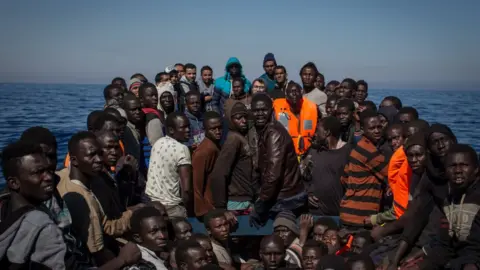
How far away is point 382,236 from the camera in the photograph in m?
5.65

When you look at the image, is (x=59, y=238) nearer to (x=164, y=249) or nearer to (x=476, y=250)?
(x=164, y=249)

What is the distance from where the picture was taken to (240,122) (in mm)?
6309

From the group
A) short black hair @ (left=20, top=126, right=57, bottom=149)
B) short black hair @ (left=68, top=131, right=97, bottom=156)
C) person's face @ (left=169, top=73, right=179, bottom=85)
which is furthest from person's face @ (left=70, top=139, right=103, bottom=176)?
person's face @ (left=169, top=73, right=179, bottom=85)

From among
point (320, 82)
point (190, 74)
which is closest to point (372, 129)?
point (320, 82)

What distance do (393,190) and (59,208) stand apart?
3.27 meters

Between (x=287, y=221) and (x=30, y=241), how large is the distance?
304cm

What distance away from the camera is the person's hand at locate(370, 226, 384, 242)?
566cm

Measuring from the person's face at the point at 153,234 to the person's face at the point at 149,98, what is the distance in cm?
345

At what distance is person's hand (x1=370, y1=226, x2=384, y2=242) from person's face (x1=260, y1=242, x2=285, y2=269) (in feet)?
3.12

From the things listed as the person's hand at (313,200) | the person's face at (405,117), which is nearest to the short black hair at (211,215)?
the person's hand at (313,200)

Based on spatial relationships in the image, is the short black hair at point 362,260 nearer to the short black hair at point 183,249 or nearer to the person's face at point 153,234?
the short black hair at point 183,249

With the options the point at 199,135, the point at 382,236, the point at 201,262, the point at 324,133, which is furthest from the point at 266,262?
the point at 199,135

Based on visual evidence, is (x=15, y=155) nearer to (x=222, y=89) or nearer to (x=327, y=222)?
(x=327, y=222)

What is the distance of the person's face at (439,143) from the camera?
5.05 metres
